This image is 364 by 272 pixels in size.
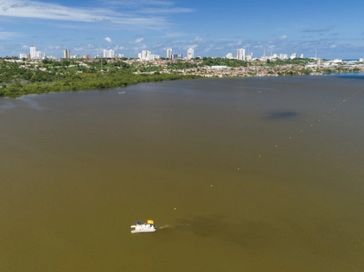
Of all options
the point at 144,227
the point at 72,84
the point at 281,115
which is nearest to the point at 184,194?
the point at 144,227

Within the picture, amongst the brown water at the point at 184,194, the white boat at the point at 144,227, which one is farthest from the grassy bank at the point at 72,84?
the white boat at the point at 144,227

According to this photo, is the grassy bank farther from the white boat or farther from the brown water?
the white boat

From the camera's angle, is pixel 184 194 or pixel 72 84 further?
pixel 72 84

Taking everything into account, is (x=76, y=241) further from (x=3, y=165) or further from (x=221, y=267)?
(x=3, y=165)

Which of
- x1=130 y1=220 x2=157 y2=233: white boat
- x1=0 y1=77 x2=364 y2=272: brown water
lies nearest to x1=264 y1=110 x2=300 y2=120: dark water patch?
x1=0 y1=77 x2=364 y2=272: brown water

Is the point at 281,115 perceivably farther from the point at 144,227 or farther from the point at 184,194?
the point at 144,227

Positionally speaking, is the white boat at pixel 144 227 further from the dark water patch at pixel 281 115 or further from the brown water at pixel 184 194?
the dark water patch at pixel 281 115
